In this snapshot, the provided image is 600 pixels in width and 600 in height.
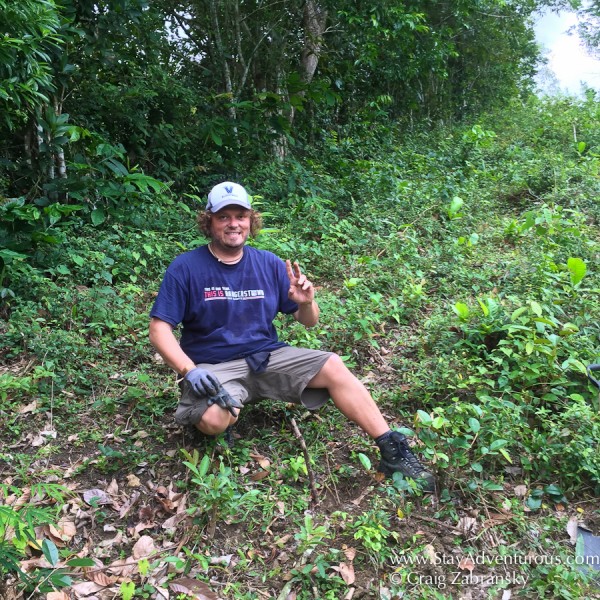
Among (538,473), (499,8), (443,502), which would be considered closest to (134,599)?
(443,502)

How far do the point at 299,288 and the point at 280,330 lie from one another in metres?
1.12

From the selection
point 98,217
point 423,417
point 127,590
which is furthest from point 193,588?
point 98,217

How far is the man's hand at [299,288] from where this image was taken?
3271 mm

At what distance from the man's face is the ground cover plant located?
43.9 inches

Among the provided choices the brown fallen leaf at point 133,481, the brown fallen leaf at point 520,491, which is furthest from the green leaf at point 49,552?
the brown fallen leaf at point 520,491

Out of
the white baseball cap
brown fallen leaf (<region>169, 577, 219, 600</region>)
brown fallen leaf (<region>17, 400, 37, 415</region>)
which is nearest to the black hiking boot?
brown fallen leaf (<region>169, 577, 219, 600</region>)

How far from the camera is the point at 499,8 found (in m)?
13.3

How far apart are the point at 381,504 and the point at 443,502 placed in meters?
0.34

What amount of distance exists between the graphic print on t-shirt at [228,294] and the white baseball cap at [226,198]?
45 centimetres

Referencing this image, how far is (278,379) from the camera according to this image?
3264mm

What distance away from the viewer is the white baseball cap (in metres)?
3.23

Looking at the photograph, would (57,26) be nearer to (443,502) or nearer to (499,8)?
(443,502)

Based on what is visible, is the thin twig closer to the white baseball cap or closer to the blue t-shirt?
the blue t-shirt

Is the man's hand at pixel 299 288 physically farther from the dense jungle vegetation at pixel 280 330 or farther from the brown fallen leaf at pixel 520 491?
the brown fallen leaf at pixel 520 491
